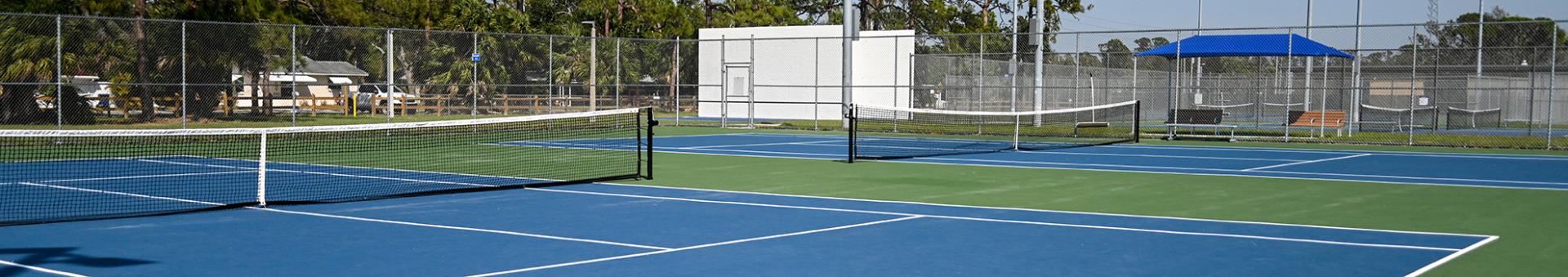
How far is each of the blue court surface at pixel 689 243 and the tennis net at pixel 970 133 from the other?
751cm

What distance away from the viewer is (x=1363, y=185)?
601 inches

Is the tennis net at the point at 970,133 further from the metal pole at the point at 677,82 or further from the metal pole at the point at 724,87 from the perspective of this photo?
the metal pole at the point at 677,82

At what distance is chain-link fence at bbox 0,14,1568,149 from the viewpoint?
26484mm

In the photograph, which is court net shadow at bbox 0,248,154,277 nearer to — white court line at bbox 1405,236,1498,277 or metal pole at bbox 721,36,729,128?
white court line at bbox 1405,236,1498,277

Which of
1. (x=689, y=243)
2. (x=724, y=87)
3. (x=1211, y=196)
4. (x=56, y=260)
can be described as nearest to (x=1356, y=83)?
(x=724, y=87)

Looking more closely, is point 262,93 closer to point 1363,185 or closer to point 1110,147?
point 1110,147

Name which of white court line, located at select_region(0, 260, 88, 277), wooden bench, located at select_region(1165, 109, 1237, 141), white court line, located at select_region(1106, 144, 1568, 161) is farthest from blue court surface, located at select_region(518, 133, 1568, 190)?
white court line, located at select_region(0, 260, 88, 277)

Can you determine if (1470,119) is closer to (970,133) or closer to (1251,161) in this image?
(970,133)

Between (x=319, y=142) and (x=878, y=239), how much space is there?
16813 millimetres

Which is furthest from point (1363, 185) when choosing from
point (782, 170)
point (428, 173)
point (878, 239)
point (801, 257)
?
point (428, 173)

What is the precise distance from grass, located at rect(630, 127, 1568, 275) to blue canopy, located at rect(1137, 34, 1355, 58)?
1096 cm

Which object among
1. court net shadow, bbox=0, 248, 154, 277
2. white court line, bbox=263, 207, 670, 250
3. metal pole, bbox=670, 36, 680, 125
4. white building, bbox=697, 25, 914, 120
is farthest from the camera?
white building, bbox=697, 25, 914, 120

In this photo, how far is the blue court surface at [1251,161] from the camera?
16.9m

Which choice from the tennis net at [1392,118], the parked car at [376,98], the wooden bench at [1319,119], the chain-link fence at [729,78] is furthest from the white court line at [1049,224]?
the tennis net at [1392,118]
